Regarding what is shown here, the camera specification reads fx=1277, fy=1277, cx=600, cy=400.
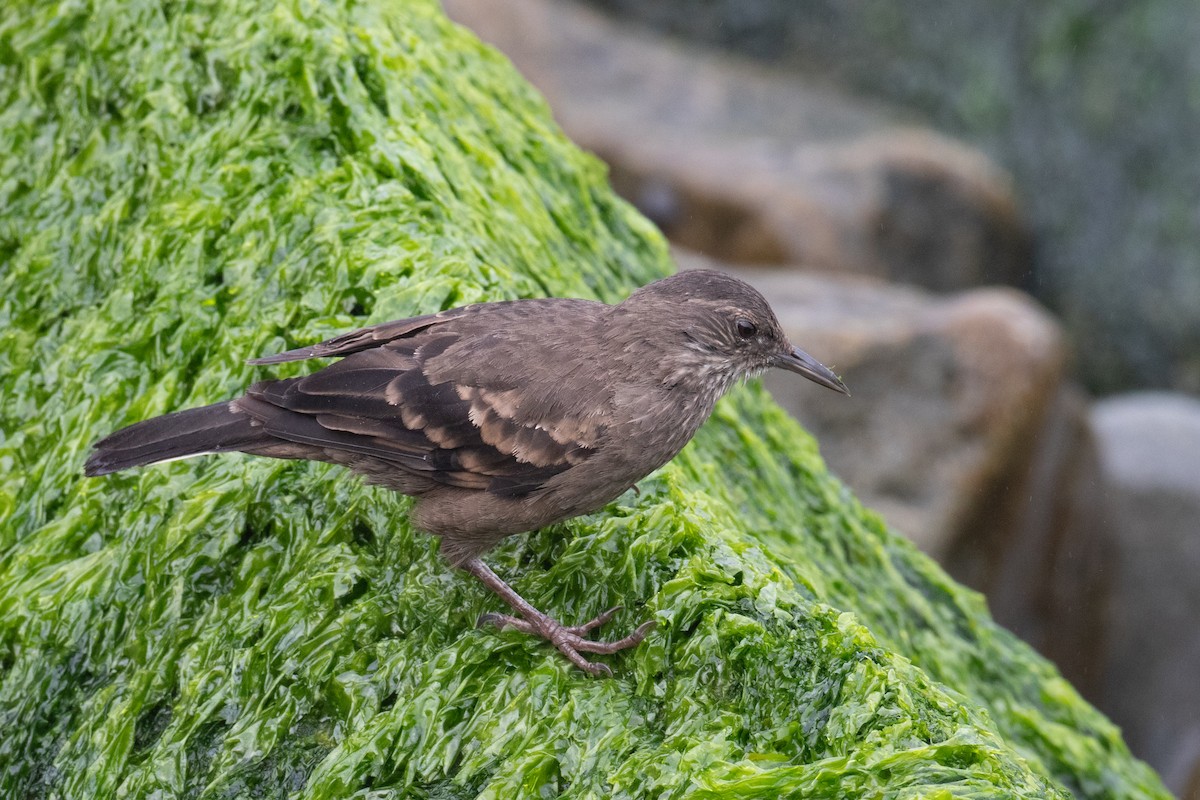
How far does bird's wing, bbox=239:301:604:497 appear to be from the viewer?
3.76 metres

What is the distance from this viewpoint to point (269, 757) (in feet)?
11.3

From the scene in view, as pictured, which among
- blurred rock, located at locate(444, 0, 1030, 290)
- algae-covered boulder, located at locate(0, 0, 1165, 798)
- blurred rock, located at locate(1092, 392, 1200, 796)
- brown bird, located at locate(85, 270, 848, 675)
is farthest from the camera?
blurred rock, located at locate(444, 0, 1030, 290)

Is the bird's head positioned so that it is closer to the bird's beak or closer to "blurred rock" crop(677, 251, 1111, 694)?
the bird's beak

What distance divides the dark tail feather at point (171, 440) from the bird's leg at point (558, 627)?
81 centimetres

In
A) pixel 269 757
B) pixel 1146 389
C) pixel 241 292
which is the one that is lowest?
pixel 1146 389

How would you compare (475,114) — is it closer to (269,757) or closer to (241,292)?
(241,292)

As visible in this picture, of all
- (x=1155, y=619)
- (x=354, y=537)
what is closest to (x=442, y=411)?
(x=354, y=537)

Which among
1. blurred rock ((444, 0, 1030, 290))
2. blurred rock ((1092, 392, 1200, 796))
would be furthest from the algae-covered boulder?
blurred rock ((444, 0, 1030, 290))

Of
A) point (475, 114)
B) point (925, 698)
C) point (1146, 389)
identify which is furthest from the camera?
point (1146, 389)

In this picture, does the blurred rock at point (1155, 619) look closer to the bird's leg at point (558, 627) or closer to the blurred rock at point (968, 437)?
the blurred rock at point (968, 437)

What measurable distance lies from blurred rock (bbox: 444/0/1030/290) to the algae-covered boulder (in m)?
6.72

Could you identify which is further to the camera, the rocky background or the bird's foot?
the rocky background

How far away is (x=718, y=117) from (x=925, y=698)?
12.2 meters

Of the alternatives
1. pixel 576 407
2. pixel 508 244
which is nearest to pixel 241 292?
pixel 508 244
